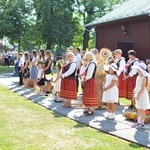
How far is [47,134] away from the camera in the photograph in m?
6.80

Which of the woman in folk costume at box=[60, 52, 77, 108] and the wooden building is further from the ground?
the wooden building

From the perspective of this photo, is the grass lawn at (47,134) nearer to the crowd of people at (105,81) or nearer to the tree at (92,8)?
the crowd of people at (105,81)

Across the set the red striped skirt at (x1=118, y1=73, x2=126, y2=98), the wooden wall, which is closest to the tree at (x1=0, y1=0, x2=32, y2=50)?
the wooden wall

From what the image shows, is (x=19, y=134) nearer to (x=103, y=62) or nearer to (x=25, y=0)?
(x=103, y=62)

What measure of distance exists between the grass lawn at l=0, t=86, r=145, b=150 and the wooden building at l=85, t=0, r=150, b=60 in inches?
293

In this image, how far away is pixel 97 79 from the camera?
9914mm

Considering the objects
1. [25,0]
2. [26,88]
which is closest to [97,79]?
[26,88]

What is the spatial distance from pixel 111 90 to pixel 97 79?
1.61 meters

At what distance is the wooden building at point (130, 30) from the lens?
14.9m

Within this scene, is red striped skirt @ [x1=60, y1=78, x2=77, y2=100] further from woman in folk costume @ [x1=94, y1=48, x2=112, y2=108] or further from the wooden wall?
the wooden wall

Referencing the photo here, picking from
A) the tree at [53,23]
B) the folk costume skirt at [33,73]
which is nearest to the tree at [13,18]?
the tree at [53,23]

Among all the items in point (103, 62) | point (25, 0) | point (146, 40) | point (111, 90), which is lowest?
point (111, 90)

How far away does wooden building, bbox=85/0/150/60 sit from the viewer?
14.9 metres

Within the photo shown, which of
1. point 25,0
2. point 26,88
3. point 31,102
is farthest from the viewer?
point 25,0
